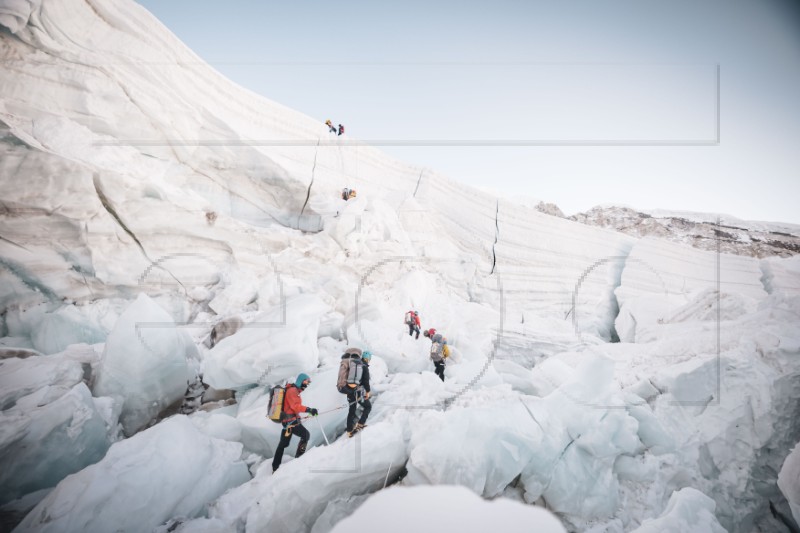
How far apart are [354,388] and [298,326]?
76.4 inches

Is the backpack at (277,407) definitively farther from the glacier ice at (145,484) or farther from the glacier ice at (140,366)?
the glacier ice at (140,366)

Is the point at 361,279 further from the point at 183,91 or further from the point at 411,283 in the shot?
the point at 183,91

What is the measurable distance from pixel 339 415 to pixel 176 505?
2112 millimetres

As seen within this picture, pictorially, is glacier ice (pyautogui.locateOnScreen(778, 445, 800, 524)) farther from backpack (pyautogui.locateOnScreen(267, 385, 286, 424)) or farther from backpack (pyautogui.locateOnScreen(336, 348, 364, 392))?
backpack (pyautogui.locateOnScreen(267, 385, 286, 424))

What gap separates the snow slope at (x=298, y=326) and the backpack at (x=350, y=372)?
70 cm

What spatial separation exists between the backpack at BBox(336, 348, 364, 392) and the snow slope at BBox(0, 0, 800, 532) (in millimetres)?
696

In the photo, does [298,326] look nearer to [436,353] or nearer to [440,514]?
[436,353]

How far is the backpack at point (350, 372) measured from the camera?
436cm

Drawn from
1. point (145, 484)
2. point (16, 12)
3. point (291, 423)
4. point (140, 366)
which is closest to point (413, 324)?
point (291, 423)

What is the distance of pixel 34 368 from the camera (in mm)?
4395

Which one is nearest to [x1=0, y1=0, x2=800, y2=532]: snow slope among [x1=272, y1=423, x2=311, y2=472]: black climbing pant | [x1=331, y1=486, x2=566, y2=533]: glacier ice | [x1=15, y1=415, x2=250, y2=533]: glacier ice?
[x1=15, y1=415, x2=250, y2=533]: glacier ice

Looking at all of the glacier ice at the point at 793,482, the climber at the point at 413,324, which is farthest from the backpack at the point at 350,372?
the glacier ice at the point at 793,482

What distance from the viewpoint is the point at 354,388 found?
14.3 ft

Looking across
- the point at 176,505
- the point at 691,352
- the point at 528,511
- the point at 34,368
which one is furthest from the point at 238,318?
the point at 691,352
